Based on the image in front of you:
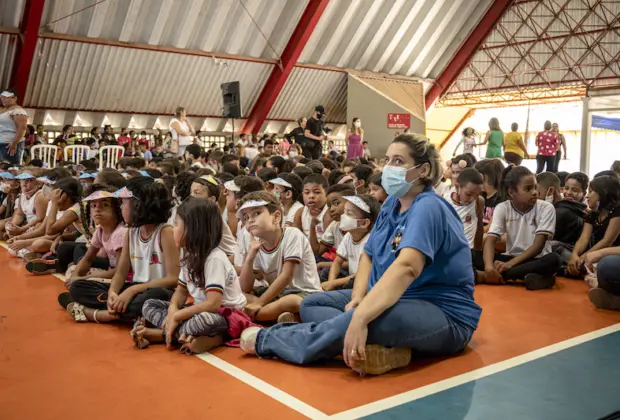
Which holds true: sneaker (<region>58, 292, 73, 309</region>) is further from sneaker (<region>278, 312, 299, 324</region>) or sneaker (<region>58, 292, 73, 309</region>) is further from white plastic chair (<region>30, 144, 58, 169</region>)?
white plastic chair (<region>30, 144, 58, 169</region>)

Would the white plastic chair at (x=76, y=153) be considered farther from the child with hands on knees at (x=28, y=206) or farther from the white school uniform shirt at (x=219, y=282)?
the white school uniform shirt at (x=219, y=282)

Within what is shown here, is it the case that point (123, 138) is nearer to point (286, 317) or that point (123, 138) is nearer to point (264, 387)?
point (286, 317)

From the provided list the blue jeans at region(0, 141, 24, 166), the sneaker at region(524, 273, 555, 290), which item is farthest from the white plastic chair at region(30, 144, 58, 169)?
the sneaker at region(524, 273, 555, 290)

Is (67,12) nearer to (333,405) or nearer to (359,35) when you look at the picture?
(359,35)

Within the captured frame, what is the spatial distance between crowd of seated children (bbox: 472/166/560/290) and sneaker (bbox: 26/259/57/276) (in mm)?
3518

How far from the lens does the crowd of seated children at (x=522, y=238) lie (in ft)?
15.8

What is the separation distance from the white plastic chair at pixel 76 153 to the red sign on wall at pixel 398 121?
30.5ft

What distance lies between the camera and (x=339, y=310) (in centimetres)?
340

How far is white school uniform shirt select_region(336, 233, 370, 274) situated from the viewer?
13.8 feet

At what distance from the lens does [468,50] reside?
19.5 m

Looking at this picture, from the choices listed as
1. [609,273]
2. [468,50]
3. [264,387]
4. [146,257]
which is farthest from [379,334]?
[468,50]

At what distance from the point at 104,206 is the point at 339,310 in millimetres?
1861

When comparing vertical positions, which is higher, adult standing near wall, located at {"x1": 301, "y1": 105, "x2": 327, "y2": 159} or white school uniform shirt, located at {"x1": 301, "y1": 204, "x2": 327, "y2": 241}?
adult standing near wall, located at {"x1": 301, "y1": 105, "x2": 327, "y2": 159}

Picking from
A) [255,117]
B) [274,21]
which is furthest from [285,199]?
[255,117]
